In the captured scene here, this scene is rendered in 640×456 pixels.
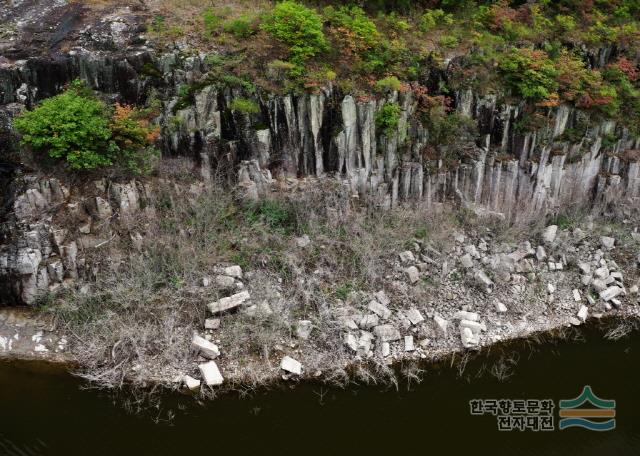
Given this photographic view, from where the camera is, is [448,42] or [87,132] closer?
[87,132]

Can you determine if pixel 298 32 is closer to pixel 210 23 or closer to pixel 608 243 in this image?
pixel 210 23

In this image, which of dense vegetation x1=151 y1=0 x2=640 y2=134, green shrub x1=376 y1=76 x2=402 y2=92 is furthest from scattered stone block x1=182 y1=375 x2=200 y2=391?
green shrub x1=376 y1=76 x2=402 y2=92

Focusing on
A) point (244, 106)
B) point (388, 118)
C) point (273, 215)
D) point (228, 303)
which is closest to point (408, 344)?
point (228, 303)

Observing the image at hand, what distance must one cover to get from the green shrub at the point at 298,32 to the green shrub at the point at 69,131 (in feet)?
17.2

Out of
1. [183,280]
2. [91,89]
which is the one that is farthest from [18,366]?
[91,89]

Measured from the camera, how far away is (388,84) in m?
13.4

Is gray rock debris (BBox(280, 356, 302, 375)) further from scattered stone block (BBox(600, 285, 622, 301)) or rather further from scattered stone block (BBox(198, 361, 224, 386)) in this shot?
scattered stone block (BBox(600, 285, 622, 301))

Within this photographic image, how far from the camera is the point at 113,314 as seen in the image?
1107cm

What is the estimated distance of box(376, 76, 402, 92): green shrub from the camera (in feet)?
43.6

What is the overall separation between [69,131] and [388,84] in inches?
325

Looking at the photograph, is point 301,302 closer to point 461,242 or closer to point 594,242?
point 461,242

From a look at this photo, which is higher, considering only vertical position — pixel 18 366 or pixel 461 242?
pixel 461 242

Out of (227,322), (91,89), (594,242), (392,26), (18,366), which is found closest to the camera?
(18,366)

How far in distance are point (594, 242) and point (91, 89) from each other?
48.7ft
